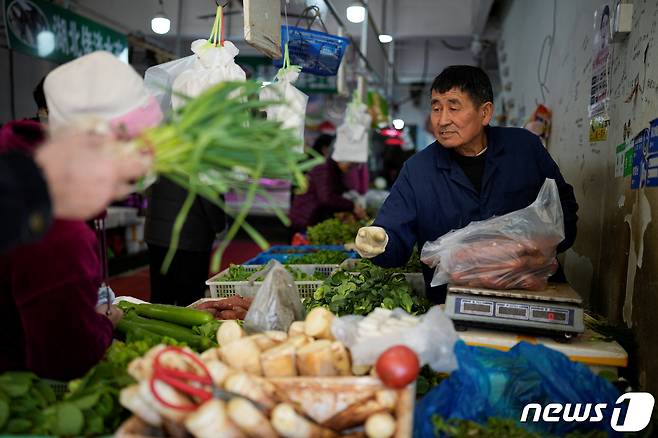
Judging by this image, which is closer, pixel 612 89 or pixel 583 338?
pixel 583 338

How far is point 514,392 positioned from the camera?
6.84 ft

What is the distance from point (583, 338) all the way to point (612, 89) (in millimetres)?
1873

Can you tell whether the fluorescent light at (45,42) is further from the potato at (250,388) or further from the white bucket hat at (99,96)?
the potato at (250,388)

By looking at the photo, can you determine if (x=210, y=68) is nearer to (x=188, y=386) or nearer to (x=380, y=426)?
(x=188, y=386)

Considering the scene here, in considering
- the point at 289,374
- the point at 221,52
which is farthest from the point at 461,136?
the point at 289,374

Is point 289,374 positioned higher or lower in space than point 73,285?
lower

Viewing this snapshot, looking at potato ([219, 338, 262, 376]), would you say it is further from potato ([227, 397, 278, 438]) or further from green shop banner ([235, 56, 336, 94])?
green shop banner ([235, 56, 336, 94])

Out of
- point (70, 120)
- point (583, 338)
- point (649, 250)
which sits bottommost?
point (583, 338)

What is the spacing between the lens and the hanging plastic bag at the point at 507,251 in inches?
102

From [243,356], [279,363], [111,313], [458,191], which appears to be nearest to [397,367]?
[279,363]

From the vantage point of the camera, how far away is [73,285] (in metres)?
1.77

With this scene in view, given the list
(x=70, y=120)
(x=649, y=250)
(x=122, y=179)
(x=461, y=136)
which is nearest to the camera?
(x=122, y=179)

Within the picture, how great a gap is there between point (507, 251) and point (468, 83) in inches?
43.3

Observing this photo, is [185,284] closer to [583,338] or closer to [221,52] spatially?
[221,52]
